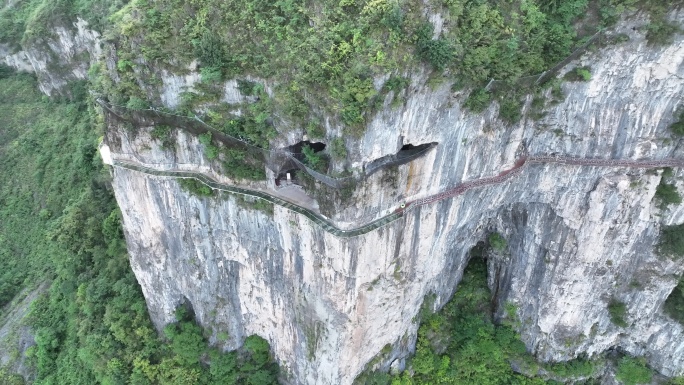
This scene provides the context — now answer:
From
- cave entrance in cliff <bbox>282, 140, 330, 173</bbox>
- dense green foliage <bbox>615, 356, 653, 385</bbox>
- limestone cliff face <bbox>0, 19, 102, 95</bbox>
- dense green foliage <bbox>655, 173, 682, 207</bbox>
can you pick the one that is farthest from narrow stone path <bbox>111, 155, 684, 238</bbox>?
limestone cliff face <bbox>0, 19, 102, 95</bbox>

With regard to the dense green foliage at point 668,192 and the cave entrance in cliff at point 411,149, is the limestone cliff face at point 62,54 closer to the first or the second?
the cave entrance in cliff at point 411,149

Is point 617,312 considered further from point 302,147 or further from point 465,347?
point 302,147

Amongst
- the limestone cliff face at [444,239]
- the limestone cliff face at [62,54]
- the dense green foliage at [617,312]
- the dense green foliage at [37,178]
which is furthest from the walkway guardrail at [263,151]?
the limestone cliff face at [62,54]

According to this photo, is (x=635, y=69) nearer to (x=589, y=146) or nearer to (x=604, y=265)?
(x=589, y=146)

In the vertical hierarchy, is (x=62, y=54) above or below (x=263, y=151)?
above

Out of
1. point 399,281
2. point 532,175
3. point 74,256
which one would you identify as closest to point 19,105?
point 74,256

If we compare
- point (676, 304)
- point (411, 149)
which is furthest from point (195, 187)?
point (676, 304)
